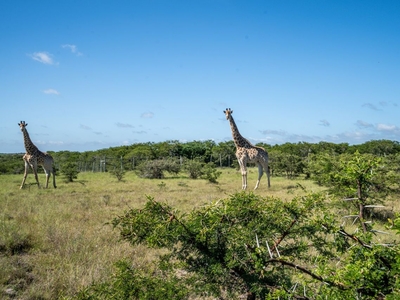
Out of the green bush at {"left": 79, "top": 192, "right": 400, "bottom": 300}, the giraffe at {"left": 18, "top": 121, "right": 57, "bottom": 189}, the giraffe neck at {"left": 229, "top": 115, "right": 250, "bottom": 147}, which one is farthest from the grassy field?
the giraffe neck at {"left": 229, "top": 115, "right": 250, "bottom": 147}

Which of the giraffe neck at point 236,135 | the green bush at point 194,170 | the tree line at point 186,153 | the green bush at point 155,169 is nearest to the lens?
the giraffe neck at point 236,135

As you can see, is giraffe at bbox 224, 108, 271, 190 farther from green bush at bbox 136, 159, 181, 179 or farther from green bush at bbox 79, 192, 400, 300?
green bush at bbox 79, 192, 400, 300

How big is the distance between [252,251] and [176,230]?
495 mm

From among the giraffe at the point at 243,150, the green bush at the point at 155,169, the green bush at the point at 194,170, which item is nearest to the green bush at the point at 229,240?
the giraffe at the point at 243,150

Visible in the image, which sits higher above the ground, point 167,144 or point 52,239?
point 167,144

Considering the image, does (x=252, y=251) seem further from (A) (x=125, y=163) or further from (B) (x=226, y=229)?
(A) (x=125, y=163)

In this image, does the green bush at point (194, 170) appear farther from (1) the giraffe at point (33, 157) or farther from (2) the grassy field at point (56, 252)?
(2) the grassy field at point (56, 252)

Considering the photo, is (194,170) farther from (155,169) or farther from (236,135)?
(236,135)

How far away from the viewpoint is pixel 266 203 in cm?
217

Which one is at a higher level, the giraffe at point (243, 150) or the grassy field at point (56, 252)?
the giraffe at point (243, 150)

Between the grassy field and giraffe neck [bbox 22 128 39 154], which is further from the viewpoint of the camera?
giraffe neck [bbox 22 128 39 154]

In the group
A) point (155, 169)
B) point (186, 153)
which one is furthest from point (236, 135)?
point (186, 153)

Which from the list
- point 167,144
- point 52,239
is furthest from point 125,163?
point 52,239

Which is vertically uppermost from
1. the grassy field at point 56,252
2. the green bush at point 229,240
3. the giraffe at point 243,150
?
the giraffe at point 243,150
